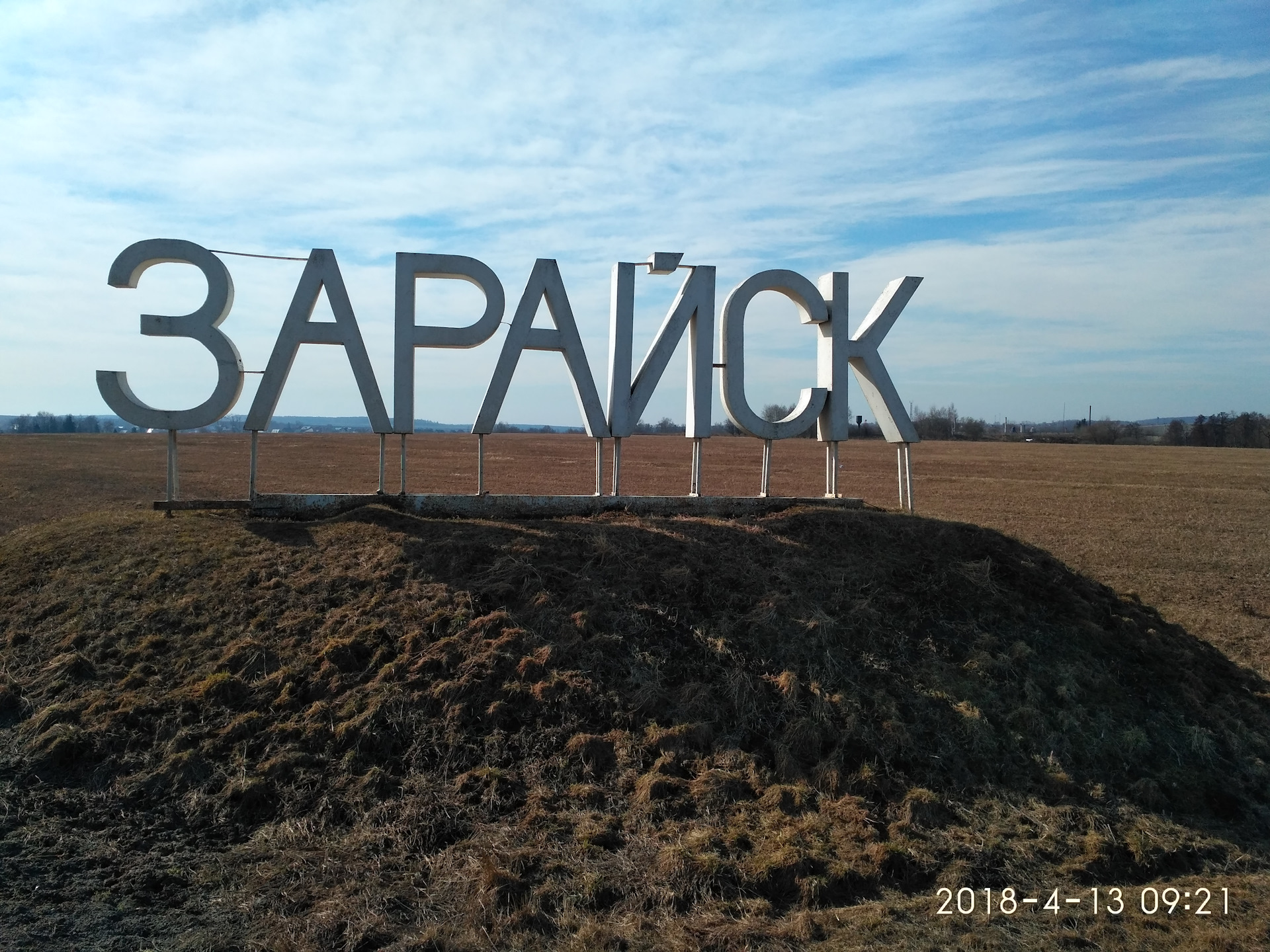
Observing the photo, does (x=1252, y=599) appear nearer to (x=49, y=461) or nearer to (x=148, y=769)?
(x=148, y=769)

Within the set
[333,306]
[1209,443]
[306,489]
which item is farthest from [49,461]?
[1209,443]

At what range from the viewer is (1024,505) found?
3081 centimetres

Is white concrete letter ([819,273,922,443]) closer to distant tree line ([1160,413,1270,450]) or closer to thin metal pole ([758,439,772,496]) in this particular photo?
thin metal pole ([758,439,772,496])

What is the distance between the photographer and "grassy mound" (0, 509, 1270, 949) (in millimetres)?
6246

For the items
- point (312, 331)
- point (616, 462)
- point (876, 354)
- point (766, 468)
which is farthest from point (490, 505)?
point (876, 354)

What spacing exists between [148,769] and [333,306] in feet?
25.9

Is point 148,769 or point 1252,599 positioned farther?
point 1252,599

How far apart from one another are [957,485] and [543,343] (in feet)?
102

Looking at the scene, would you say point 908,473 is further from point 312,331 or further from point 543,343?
point 312,331

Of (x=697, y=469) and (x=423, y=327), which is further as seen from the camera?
(x=697, y=469)

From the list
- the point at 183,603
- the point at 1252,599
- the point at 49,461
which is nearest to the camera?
the point at 183,603

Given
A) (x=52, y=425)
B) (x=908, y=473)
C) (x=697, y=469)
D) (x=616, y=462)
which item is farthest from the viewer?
(x=52, y=425)

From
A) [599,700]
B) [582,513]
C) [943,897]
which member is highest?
[582,513]

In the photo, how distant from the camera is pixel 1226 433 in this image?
83.8 meters
